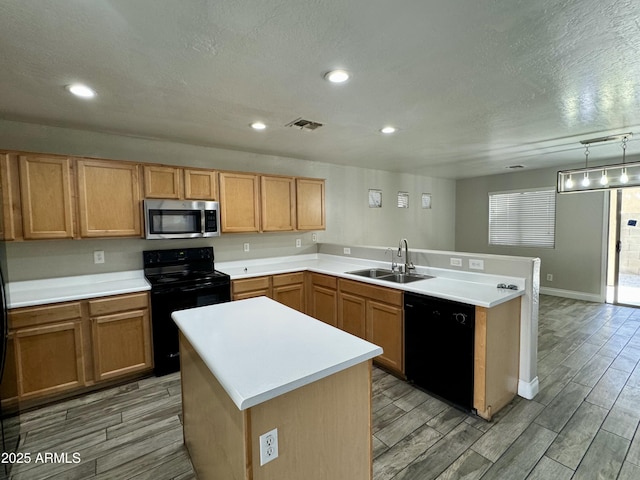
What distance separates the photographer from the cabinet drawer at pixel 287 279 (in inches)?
149

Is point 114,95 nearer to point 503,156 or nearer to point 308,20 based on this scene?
point 308,20

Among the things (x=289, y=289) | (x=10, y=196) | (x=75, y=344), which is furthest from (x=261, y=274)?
(x=10, y=196)

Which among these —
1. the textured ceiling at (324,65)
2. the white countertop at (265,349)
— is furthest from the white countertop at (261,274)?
the textured ceiling at (324,65)

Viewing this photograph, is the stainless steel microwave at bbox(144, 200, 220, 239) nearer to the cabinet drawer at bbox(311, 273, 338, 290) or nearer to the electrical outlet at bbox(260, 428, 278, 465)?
the cabinet drawer at bbox(311, 273, 338, 290)

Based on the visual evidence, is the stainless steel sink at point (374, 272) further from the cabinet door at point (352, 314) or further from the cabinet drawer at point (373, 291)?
the cabinet door at point (352, 314)

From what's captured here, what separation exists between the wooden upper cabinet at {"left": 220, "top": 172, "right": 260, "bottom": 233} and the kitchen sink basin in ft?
4.72

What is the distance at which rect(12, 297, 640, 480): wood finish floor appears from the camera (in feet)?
6.20

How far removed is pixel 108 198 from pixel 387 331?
3.00 m

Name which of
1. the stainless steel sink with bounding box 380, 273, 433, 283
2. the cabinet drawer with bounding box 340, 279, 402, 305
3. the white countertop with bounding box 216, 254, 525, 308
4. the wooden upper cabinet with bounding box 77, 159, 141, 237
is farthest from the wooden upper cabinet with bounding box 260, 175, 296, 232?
the stainless steel sink with bounding box 380, 273, 433, 283

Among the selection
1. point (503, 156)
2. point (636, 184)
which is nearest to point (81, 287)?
point (503, 156)

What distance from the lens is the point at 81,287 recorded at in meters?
2.95

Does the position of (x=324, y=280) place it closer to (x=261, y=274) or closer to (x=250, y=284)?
(x=261, y=274)

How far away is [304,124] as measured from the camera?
298 cm

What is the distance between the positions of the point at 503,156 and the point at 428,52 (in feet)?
11.9
